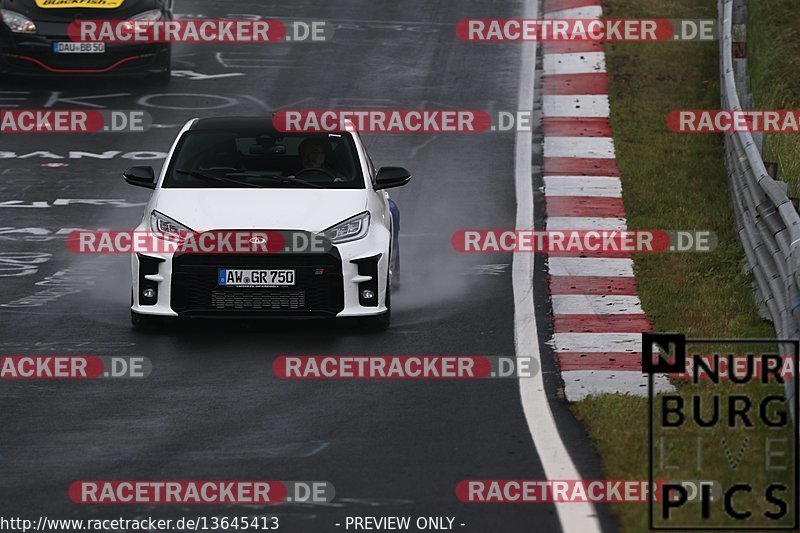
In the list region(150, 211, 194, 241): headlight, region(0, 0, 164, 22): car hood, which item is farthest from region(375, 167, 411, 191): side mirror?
region(0, 0, 164, 22): car hood

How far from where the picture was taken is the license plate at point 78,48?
20750mm

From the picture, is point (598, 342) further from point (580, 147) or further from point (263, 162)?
point (580, 147)

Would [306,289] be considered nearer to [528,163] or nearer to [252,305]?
[252,305]

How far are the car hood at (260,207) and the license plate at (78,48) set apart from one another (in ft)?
28.7

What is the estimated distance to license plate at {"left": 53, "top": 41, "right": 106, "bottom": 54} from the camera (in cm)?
2075

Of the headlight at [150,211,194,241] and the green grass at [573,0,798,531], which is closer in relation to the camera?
the green grass at [573,0,798,531]

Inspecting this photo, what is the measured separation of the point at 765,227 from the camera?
41.8 feet

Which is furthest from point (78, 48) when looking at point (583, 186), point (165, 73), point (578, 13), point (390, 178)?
point (390, 178)

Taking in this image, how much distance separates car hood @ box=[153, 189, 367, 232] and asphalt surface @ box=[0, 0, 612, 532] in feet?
2.65

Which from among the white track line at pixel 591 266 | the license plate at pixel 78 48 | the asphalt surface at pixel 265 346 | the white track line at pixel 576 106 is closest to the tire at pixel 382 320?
the asphalt surface at pixel 265 346

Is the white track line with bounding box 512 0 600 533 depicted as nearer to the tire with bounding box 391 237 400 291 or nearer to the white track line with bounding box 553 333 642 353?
the white track line with bounding box 553 333 642 353

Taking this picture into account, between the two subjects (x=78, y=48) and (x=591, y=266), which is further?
(x=78, y=48)

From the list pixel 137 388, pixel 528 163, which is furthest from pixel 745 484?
pixel 528 163

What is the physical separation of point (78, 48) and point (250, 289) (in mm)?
10043
